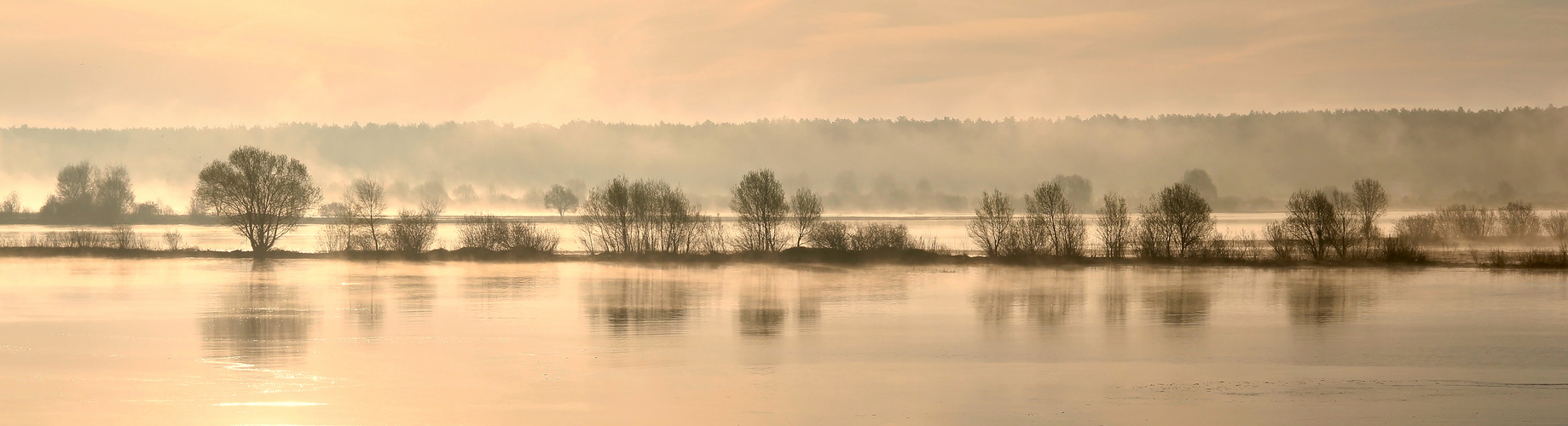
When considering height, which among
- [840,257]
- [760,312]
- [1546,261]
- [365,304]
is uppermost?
[840,257]

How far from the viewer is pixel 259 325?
27.5m

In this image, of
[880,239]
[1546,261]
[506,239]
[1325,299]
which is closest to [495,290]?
[506,239]

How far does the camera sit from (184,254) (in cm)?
6994

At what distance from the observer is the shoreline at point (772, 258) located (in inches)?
2345

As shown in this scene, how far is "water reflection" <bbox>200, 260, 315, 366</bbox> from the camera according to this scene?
2175cm

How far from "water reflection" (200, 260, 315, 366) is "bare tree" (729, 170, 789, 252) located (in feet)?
104

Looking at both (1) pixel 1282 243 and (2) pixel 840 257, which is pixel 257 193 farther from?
→ (1) pixel 1282 243

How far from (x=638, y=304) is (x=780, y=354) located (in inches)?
520

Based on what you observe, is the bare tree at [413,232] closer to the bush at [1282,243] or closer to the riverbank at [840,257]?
the riverbank at [840,257]

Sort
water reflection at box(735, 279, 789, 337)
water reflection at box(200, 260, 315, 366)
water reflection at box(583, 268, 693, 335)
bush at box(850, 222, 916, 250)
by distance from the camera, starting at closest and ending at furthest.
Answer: water reflection at box(200, 260, 315, 366) → water reflection at box(735, 279, 789, 337) → water reflection at box(583, 268, 693, 335) → bush at box(850, 222, 916, 250)

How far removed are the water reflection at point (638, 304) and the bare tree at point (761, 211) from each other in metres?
18.2

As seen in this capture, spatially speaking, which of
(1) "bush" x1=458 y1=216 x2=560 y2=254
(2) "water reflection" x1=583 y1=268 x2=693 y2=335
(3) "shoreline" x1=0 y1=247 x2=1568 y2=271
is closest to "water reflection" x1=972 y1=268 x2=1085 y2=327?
(3) "shoreline" x1=0 y1=247 x2=1568 y2=271

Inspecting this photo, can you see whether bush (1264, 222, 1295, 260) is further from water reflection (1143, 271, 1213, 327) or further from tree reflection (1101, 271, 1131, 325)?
tree reflection (1101, 271, 1131, 325)

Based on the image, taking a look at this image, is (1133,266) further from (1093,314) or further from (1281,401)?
(1281,401)
